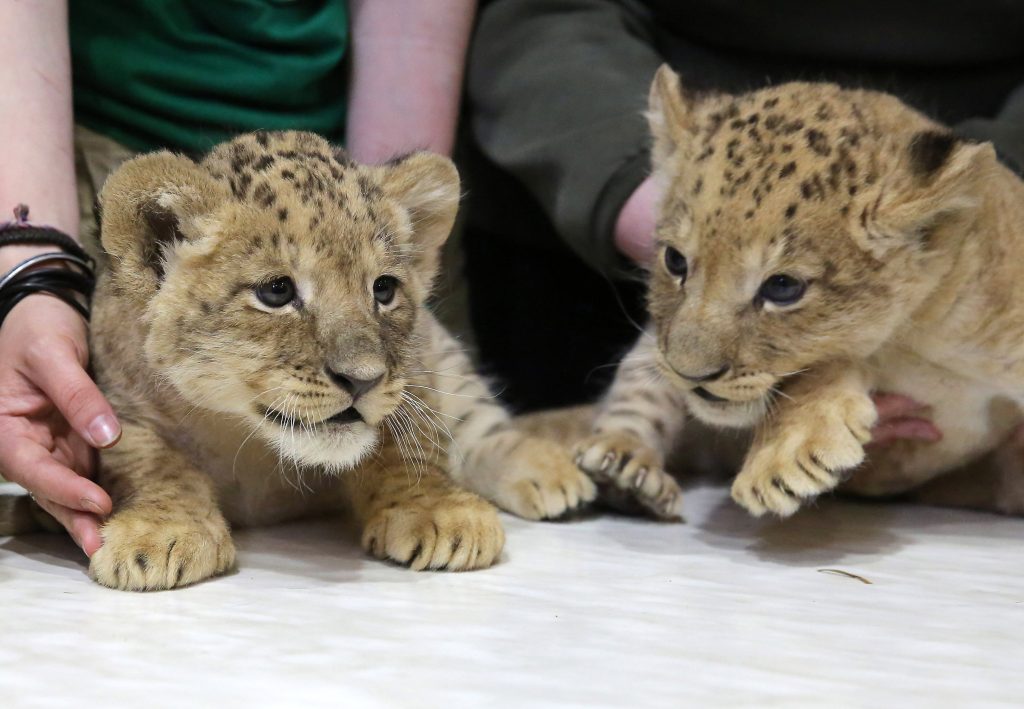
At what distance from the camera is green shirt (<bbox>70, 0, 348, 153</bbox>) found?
2.41 meters

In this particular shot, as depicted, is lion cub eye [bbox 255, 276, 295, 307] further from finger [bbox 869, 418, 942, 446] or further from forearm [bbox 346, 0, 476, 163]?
finger [bbox 869, 418, 942, 446]

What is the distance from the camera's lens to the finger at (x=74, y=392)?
5.47ft

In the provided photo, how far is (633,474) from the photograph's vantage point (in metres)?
2.11

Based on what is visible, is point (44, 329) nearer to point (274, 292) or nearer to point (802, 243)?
point (274, 292)

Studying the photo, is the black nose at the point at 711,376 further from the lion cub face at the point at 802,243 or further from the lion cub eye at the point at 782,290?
the lion cub eye at the point at 782,290

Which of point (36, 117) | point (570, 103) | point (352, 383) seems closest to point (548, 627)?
point (352, 383)

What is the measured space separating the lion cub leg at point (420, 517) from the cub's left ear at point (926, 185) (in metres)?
0.81

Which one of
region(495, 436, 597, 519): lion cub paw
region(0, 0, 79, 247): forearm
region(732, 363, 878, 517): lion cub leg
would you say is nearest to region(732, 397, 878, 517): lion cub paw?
region(732, 363, 878, 517): lion cub leg

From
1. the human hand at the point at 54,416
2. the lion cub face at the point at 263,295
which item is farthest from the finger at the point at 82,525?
the lion cub face at the point at 263,295

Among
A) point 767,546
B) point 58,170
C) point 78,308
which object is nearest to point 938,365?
point 767,546

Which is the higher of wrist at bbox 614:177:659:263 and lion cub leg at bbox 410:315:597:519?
wrist at bbox 614:177:659:263

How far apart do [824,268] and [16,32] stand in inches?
60.7

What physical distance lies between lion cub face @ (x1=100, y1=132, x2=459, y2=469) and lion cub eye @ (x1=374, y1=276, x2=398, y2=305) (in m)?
0.02

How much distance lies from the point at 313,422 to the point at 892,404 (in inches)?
43.2
